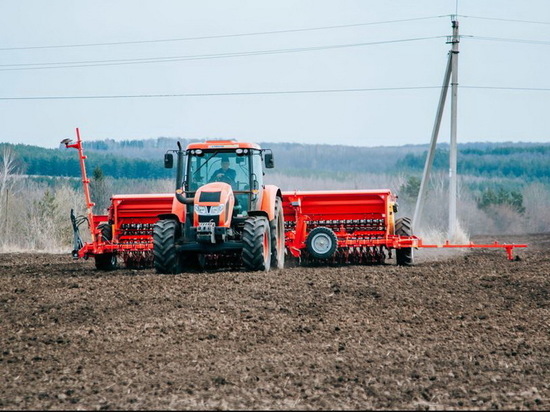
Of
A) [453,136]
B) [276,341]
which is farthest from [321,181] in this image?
[276,341]

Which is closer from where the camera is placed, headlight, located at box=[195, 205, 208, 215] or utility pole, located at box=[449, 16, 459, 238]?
headlight, located at box=[195, 205, 208, 215]

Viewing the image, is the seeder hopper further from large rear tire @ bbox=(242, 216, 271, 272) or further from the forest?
the forest

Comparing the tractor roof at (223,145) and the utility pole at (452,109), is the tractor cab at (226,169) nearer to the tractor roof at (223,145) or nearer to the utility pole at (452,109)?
the tractor roof at (223,145)

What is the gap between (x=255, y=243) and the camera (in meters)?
17.2

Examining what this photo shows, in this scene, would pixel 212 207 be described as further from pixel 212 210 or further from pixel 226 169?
pixel 226 169

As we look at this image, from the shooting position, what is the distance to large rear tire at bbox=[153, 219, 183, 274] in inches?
680

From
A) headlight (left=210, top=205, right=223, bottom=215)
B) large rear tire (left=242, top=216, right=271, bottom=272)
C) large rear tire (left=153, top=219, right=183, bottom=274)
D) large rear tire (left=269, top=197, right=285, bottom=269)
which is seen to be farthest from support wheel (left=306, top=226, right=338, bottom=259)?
large rear tire (left=153, top=219, right=183, bottom=274)

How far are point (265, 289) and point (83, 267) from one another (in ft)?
26.3

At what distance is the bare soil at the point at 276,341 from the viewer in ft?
28.3

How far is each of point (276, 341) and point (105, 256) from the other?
977cm

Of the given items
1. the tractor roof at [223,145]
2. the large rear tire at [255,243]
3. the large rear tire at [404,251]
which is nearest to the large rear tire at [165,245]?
the large rear tire at [255,243]

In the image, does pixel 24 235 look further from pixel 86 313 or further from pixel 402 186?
pixel 86 313

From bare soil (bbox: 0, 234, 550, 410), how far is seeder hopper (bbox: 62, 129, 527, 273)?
2.70 feet

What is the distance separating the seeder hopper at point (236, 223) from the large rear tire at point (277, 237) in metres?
0.02
